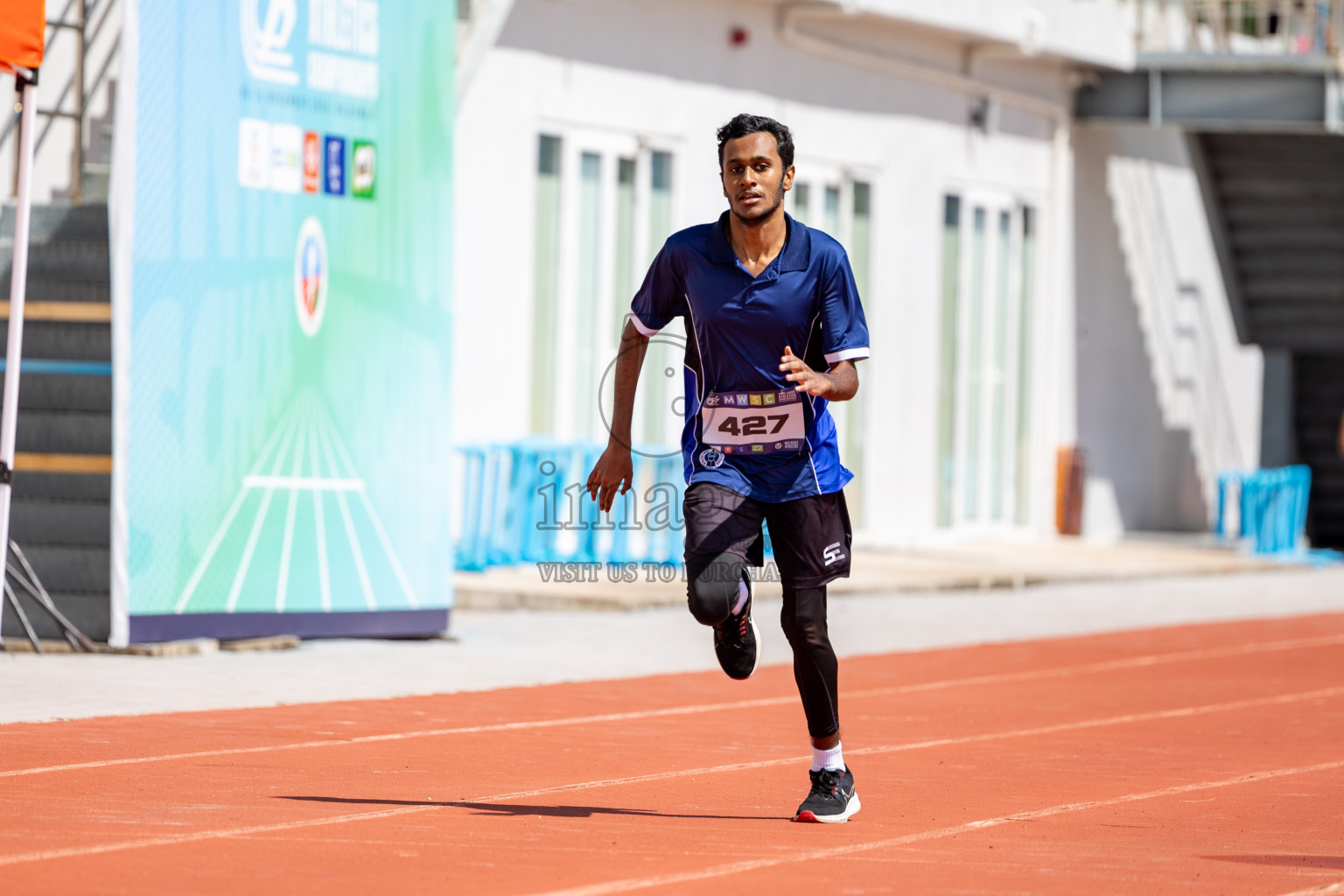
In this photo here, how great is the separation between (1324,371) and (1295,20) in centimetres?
879

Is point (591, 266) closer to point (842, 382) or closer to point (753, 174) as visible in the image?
point (753, 174)

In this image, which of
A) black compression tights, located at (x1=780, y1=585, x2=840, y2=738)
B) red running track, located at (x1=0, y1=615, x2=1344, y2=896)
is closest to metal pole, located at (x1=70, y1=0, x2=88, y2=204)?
red running track, located at (x1=0, y1=615, x2=1344, y2=896)

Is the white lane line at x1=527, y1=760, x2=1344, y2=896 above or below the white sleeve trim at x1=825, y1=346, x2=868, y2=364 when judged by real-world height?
below

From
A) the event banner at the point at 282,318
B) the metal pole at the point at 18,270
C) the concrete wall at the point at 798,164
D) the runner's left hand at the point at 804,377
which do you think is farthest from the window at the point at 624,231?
the runner's left hand at the point at 804,377

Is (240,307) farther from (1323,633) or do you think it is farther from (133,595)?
(1323,633)

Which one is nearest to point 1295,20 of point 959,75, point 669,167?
point 959,75

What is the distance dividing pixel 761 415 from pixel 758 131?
878 millimetres

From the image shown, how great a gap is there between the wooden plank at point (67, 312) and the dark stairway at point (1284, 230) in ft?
59.8

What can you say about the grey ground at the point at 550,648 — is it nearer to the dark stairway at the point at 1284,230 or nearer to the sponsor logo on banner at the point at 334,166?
the sponsor logo on banner at the point at 334,166

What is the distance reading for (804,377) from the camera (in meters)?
6.91

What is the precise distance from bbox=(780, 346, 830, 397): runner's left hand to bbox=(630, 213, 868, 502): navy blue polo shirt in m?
0.25

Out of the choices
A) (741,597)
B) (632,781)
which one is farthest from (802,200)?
(741,597)

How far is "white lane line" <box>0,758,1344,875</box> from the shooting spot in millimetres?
6086

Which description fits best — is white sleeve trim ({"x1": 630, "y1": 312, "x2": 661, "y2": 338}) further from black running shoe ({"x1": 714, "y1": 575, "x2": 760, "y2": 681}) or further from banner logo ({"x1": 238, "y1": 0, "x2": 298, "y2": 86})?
banner logo ({"x1": 238, "y1": 0, "x2": 298, "y2": 86})
